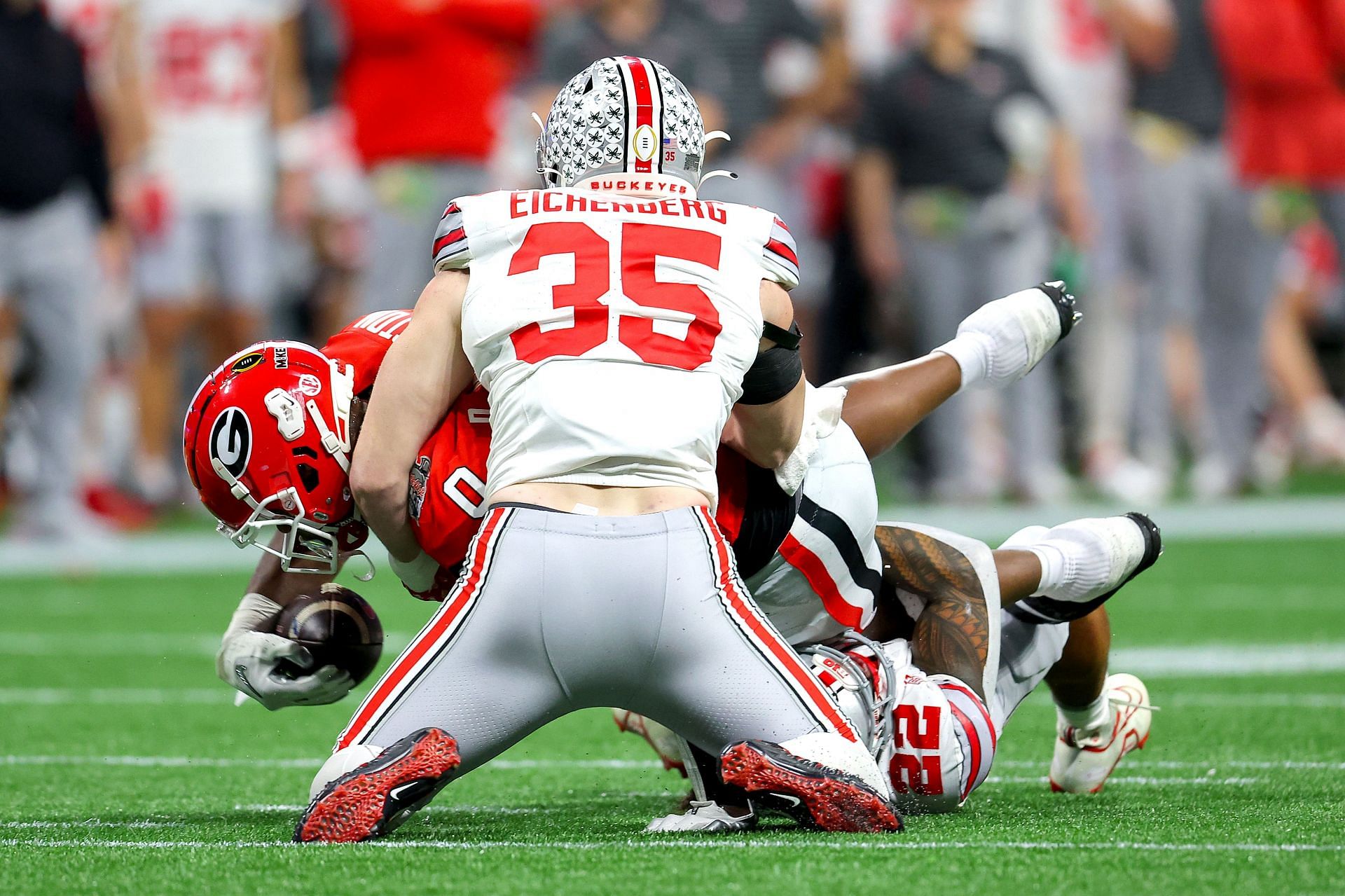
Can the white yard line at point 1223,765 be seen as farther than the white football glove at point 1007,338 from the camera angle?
No

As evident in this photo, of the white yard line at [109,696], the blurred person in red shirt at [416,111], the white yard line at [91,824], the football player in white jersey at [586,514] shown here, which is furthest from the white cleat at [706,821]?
the blurred person in red shirt at [416,111]

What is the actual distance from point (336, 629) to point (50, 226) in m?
5.68

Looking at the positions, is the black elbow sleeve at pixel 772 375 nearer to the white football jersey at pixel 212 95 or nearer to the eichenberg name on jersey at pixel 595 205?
the eichenberg name on jersey at pixel 595 205

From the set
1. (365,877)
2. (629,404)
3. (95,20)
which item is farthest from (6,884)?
(95,20)

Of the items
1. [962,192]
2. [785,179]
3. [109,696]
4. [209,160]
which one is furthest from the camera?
[785,179]

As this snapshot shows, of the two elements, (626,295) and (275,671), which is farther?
(275,671)

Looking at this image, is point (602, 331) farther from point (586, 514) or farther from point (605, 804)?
point (605, 804)

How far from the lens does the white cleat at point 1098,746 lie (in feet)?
12.8

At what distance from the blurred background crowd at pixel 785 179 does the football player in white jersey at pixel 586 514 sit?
18.6 feet

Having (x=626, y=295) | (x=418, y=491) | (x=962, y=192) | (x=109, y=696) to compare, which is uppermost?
(x=626, y=295)

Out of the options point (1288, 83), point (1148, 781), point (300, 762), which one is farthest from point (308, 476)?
point (1288, 83)

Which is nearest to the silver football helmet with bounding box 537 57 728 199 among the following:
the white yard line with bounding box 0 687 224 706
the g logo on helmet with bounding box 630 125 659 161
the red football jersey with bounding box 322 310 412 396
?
the g logo on helmet with bounding box 630 125 659 161

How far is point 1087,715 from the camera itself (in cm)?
402

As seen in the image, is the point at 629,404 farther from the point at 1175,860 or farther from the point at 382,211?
the point at 382,211
